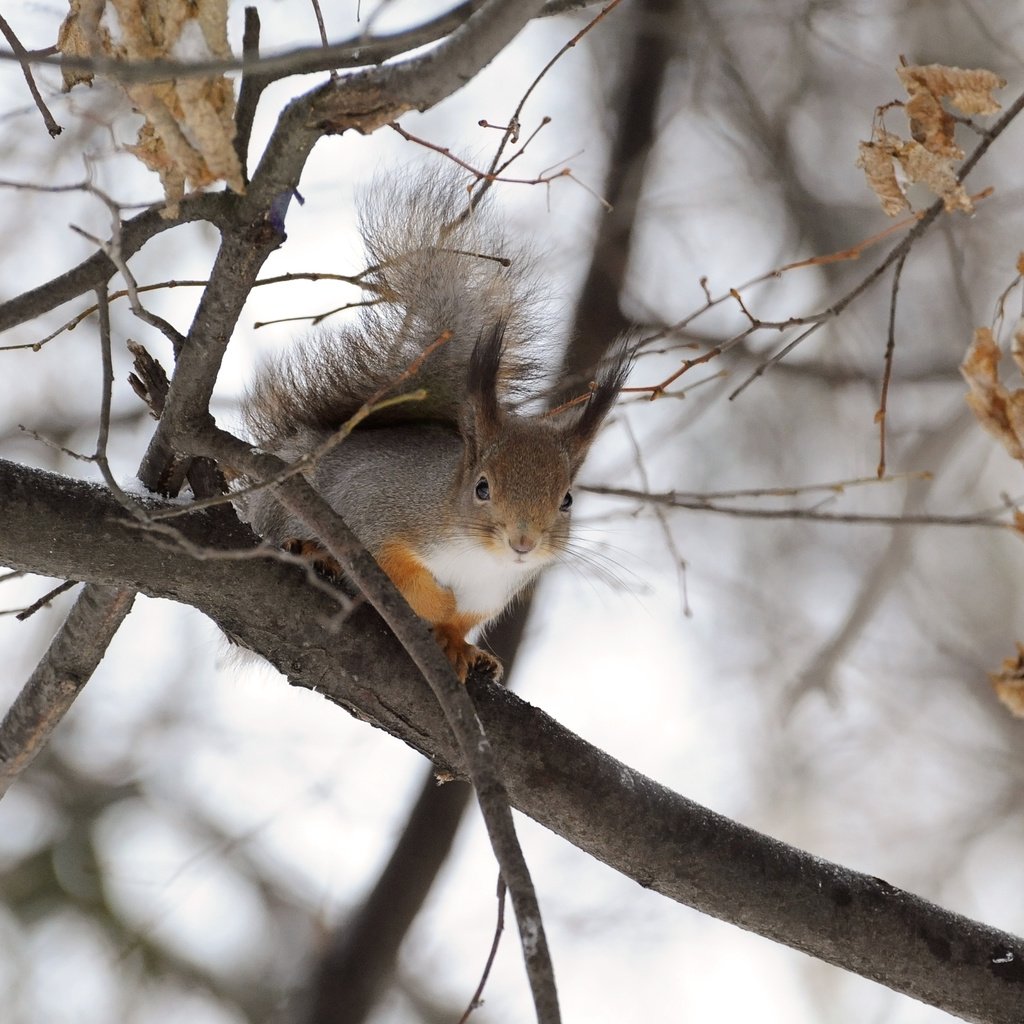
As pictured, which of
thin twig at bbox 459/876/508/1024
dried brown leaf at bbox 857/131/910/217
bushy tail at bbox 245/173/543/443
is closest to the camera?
thin twig at bbox 459/876/508/1024

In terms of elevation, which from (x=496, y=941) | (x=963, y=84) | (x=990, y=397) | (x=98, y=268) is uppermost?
(x=963, y=84)

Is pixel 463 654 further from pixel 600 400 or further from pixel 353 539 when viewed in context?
pixel 353 539

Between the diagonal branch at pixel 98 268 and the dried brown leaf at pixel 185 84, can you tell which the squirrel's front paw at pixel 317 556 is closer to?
the diagonal branch at pixel 98 268

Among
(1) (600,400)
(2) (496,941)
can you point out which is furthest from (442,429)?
(2) (496,941)

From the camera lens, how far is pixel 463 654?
2.88m

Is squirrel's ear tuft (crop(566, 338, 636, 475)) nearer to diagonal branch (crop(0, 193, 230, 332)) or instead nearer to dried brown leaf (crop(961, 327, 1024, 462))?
dried brown leaf (crop(961, 327, 1024, 462))

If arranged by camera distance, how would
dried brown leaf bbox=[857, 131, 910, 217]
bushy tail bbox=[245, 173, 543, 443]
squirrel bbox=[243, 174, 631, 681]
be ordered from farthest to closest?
bushy tail bbox=[245, 173, 543, 443] < squirrel bbox=[243, 174, 631, 681] < dried brown leaf bbox=[857, 131, 910, 217]

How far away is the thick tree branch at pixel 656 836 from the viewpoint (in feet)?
7.89

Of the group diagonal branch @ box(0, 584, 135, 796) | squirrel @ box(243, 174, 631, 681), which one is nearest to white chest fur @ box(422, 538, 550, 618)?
squirrel @ box(243, 174, 631, 681)

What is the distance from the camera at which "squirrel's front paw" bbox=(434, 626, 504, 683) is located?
2.86 meters

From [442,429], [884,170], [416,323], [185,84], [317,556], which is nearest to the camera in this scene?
[185,84]

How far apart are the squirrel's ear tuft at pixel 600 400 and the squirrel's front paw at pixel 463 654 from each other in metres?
0.52

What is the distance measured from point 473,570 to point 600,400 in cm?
50

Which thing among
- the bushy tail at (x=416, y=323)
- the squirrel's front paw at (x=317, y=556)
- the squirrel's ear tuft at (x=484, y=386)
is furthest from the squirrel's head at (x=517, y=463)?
the squirrel's front paw at (x=317, y=556)
